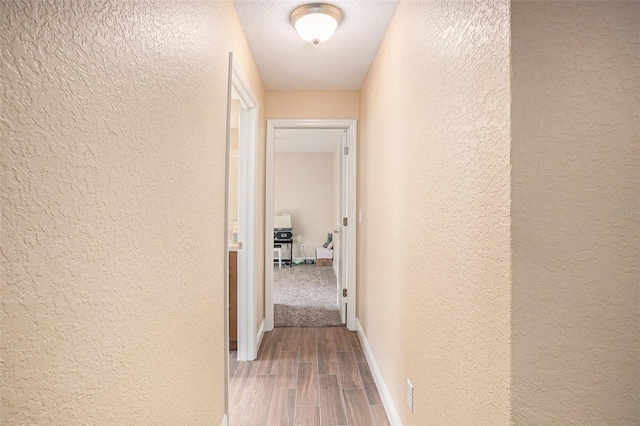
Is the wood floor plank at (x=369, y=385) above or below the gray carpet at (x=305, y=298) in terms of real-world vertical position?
below

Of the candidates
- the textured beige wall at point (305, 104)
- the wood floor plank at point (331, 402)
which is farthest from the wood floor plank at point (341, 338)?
the textured beige wall at point (305, 104)

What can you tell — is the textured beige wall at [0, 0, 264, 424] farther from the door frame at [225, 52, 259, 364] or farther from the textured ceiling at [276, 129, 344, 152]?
the textured ceiling at [276, 129, 344, 152]

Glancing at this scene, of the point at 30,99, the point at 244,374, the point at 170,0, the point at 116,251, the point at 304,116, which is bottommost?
the point at 244,374

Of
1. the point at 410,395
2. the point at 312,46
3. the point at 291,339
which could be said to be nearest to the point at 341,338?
the point at 291,339

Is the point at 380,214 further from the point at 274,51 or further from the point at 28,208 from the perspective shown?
the point at 28,208

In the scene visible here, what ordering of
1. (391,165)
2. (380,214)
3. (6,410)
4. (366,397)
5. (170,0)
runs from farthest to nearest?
1. (380,214)
2. (366,397)
3. (391,165)
4. (170,0)
5. (6,410)

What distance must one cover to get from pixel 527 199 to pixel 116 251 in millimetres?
947

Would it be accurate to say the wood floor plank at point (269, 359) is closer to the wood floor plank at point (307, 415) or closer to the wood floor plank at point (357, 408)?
the wood floor plank at point (307, 415)

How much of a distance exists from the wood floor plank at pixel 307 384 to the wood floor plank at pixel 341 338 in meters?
0.39

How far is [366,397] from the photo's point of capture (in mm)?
2139

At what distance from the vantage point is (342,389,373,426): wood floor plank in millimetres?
1904

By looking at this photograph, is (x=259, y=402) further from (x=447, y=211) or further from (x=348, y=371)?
(x=447, y=211)

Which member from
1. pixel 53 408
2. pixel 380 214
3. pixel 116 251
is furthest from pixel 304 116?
pixel 53 408

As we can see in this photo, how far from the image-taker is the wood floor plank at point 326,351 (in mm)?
2502
